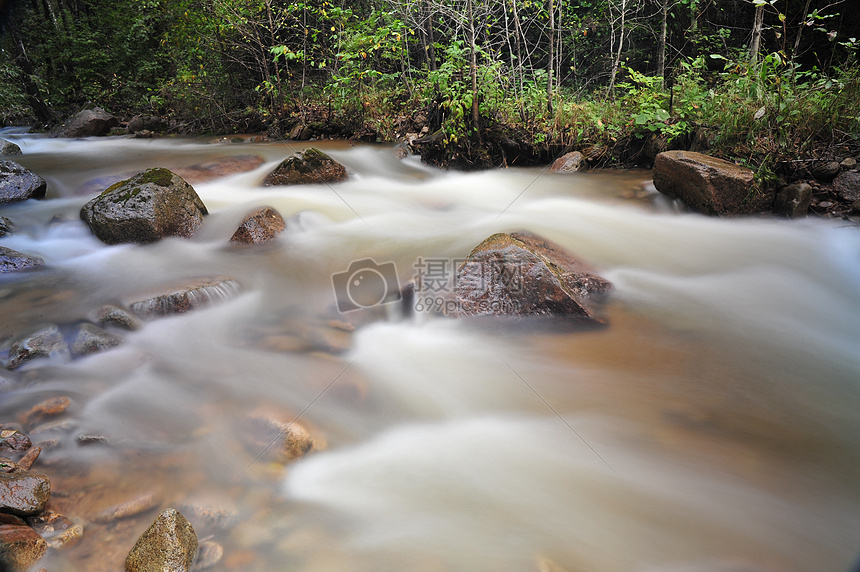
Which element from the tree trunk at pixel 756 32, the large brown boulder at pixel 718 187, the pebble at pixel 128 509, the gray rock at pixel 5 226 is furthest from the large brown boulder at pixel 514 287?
the tree trunk at pixel 756 32

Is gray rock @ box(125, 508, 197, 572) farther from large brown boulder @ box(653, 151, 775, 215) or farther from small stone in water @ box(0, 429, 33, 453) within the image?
large brown boulder @ box(653, 151, 775, 215)

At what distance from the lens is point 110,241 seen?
4938mm

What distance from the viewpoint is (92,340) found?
3.35m

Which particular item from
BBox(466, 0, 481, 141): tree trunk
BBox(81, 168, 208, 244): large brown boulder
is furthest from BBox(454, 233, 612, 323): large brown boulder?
BBox(466, 0, 481, 141): tree trunk

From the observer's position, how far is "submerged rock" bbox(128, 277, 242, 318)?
375 centimetres

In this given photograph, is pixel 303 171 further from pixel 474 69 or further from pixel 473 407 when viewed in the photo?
pixel 473 407

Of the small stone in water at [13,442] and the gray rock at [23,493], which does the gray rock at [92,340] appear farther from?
the gray rock at [23,493]

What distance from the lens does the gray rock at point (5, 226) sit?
201 inches

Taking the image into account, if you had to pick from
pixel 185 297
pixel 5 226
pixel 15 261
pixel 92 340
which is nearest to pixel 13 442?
pixel 92 340

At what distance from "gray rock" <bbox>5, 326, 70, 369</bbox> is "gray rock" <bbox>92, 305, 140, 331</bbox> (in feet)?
0.86

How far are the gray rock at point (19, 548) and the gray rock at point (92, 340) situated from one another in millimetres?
1663

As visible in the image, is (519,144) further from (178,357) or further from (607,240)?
(178,357)

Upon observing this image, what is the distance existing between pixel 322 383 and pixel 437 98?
6.14 m

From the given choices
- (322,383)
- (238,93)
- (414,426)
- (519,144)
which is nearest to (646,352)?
(414,426)
